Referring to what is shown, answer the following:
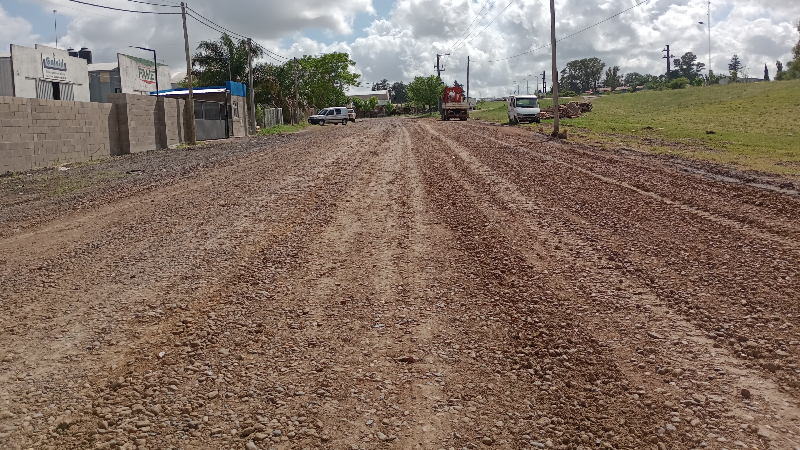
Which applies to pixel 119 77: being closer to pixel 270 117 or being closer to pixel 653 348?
pixel 270 117

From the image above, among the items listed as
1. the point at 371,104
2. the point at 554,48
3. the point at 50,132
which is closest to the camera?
the point at 50,132

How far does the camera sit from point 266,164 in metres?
17.0

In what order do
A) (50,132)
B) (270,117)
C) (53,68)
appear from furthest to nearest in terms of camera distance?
(270,117) → (53,68) → (50,132)

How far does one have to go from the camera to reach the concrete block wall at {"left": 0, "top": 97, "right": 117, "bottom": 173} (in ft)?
58.1

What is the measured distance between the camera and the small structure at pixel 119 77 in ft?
161

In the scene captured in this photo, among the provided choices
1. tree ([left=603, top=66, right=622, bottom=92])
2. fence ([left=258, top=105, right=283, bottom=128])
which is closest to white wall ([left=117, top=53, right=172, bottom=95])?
fence ([left=258, top=105, right=283, bottom=128])

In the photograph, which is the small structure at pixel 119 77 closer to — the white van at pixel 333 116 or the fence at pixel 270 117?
the fence at pixel 270 117

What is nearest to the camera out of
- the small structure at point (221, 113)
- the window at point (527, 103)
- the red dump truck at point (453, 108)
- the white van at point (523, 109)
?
the small structure at point (221, 113)

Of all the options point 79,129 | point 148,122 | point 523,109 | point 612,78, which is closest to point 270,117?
point 523,109

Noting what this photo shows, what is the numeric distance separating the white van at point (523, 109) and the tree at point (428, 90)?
171 ft

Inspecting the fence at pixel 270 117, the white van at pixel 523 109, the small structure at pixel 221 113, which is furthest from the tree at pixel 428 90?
the small structure at pixel 221 113

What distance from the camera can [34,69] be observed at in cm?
3734

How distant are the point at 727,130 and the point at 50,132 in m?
28.5

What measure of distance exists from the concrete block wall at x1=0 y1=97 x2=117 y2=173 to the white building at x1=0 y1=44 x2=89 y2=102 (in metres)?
16.1
